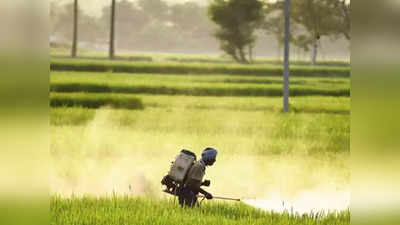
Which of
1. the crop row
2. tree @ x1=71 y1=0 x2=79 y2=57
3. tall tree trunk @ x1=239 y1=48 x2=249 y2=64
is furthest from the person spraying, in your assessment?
tree @ x1=71 y1=0 x2=79 y2=57

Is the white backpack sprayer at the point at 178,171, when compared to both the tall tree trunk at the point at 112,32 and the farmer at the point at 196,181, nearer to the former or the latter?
the farmer at the point at 196,181

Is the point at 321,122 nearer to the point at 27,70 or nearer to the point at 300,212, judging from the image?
the point at 300,212

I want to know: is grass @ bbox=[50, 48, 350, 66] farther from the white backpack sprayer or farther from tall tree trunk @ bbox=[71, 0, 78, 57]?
the white backpack sprayer

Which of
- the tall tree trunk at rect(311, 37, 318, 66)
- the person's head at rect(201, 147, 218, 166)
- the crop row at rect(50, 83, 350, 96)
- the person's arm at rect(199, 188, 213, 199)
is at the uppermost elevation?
the tall tree trunk at rect(311, 37, 318, 66)

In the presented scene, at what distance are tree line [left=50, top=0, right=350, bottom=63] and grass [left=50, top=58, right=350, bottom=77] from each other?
3.4 inches

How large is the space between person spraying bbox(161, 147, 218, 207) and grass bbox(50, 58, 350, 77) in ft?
2.02

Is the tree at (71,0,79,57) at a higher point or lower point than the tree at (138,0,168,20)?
lower

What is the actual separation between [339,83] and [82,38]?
1.95 metres

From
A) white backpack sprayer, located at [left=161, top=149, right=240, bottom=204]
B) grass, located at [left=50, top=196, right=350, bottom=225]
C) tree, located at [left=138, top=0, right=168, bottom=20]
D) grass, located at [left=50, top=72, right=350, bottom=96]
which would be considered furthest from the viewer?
grass, located at [left=50, top=72, right=350, bottom=96]

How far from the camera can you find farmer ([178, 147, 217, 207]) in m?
4.38

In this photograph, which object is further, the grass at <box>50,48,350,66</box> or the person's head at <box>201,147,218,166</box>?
the grass at <box>50,48,350,66</box>

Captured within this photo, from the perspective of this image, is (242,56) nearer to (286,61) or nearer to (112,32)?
(286,61)

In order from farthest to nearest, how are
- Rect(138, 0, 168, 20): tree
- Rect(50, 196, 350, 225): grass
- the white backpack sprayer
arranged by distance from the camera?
Rect(138, 0, 168, 20): tree → the white backpack sprayer → Rect(50, 196, 350, 225): grass

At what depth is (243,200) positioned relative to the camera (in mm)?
4633
